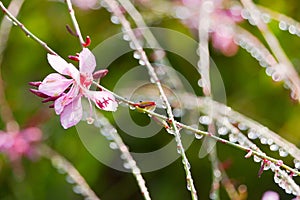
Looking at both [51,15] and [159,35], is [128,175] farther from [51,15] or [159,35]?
[51,15]

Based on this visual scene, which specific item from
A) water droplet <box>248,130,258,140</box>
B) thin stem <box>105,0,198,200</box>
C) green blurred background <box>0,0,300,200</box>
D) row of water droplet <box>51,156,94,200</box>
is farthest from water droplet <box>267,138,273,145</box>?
green blurred background <box>0,0,300,200</box>

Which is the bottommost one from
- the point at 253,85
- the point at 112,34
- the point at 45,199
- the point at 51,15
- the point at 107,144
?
the point at 45,199

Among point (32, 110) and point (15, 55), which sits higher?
point (15, 55)

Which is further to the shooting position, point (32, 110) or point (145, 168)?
point (32, 110)

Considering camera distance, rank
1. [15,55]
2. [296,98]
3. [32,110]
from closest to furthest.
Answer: [296,98], [32,110], [15,55]

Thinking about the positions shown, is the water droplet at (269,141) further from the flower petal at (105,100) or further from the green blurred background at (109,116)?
the green blurred background at (109,116)

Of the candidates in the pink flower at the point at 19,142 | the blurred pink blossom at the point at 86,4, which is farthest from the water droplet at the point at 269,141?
the blurred pink blossom at the point at 86,4

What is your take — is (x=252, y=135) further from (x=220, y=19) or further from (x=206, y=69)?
(x=220, y=19)

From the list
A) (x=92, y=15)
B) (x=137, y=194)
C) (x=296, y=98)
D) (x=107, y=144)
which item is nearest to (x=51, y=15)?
(x=92, y=15)
